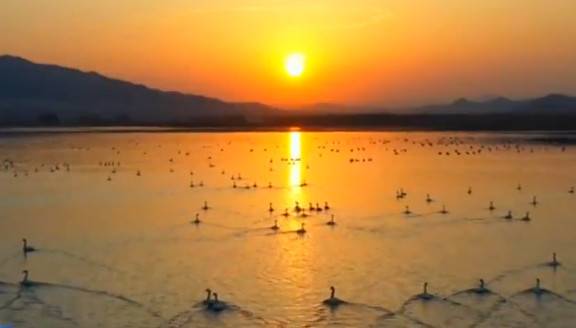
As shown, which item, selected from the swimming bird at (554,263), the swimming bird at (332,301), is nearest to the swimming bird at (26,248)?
the swimming bird at (332,301)

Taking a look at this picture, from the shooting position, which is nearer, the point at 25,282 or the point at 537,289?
the point at 537,289

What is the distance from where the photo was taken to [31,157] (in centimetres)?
5425

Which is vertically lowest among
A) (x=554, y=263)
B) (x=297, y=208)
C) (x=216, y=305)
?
(x=216, y=305)

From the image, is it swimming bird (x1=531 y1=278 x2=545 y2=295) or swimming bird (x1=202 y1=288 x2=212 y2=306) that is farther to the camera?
swimming bird (x1=531 y1=278 x2=545 y2=295)

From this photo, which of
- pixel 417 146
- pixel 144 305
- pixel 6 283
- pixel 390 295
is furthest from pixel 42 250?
pixel 417 146

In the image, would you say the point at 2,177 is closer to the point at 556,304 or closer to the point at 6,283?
the point at 6,283

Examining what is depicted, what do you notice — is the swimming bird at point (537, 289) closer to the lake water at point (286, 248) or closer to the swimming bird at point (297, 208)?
the lake water at point (286, 248)

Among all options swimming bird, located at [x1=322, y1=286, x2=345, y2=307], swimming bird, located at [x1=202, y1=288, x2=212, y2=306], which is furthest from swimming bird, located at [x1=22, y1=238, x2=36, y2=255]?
swimming bird, located at [x1=322, y1=286, x2=345, y2=307]

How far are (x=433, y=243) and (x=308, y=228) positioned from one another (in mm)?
4036

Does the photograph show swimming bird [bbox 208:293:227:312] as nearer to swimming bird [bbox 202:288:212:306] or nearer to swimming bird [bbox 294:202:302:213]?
swimming bird [bbox 202:288:212:306]

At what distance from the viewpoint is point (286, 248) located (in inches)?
826

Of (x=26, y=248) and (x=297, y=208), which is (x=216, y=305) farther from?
(x=297, y=208)

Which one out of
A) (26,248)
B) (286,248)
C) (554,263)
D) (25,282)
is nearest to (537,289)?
(554,263)

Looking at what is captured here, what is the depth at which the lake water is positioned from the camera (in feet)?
49.0
